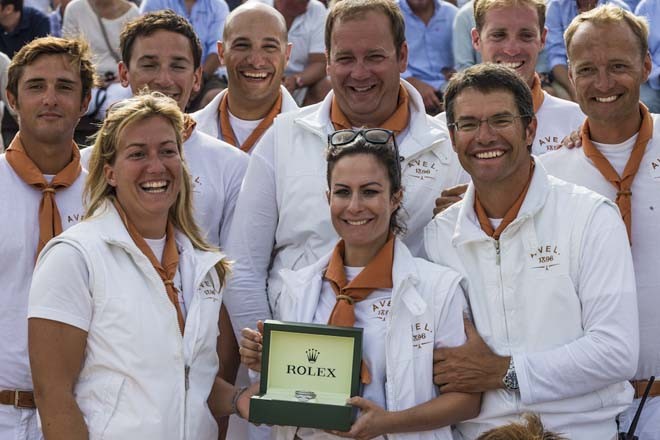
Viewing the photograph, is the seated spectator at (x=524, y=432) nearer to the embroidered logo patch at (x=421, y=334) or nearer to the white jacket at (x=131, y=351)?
the embroidered logo patch at (x=421, y=334)

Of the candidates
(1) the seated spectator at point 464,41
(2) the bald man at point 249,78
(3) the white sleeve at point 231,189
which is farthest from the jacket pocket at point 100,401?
(1) the seated spectator at point 464,41

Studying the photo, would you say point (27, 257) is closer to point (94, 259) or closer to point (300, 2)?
point (94, 259)

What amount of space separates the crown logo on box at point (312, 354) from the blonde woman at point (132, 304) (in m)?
0.42

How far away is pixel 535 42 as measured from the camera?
20.0 ft

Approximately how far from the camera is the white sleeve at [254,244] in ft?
16.3

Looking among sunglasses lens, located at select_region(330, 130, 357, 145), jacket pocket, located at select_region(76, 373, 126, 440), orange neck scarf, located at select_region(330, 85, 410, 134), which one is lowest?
jacket pocket, located at select_region(76, 373, 126, 440)

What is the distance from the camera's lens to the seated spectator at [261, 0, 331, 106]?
9.43 metres

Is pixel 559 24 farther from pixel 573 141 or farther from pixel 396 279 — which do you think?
pixel 396 279

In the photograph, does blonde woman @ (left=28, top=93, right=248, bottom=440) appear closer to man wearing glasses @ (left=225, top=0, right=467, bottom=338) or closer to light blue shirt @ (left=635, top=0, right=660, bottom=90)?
man wearing glasses @ (left=225, top=0, right=467, bottom=338)

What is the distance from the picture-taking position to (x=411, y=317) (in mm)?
4215

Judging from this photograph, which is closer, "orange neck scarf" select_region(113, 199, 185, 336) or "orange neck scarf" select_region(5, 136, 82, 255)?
"orange neck scarf" select_region(113, 199, 185, 336)

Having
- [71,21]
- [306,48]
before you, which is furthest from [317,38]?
[71,21]

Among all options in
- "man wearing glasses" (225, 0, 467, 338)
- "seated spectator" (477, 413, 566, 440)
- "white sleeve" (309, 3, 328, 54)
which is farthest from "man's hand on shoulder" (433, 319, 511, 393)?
"white sleeve" (309, 3, 328, 54)

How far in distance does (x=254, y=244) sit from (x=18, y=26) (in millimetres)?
5927
